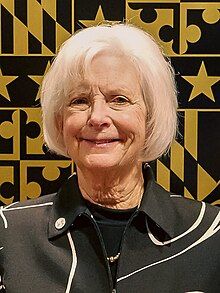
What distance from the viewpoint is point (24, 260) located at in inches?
53.3

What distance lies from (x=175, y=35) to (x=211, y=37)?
11 centimetres

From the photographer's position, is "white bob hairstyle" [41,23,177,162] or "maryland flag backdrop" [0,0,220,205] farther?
"maryland flag backdrop" [0,0,220,205]

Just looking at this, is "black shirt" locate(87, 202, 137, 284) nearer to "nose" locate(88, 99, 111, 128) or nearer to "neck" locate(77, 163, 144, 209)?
"neck" locate(77, 163, 144, 209)

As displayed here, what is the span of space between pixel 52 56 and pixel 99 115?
0.59 m

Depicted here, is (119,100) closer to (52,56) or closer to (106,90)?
(106,90)

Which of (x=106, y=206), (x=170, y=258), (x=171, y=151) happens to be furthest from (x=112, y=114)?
(x=171, y=151)

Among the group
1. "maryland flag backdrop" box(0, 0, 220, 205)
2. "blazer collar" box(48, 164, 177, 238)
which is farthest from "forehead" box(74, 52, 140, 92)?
"maryland flag backdrop" box(0, 0, 220, 205)

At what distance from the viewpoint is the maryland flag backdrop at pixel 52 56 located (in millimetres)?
1820

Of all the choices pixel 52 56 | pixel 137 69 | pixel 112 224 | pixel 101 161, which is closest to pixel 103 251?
pixel 112 224

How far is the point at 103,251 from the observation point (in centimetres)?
134

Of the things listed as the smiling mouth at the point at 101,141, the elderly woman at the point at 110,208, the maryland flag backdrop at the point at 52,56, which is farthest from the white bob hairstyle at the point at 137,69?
the maryland flag backdrop at the point at 52,56

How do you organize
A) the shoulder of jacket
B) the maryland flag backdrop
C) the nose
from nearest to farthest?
the nose → the shoulder of jacket → the maryland flag backdrop

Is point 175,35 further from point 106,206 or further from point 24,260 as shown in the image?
point 24,260

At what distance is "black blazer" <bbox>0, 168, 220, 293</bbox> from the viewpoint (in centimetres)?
133
